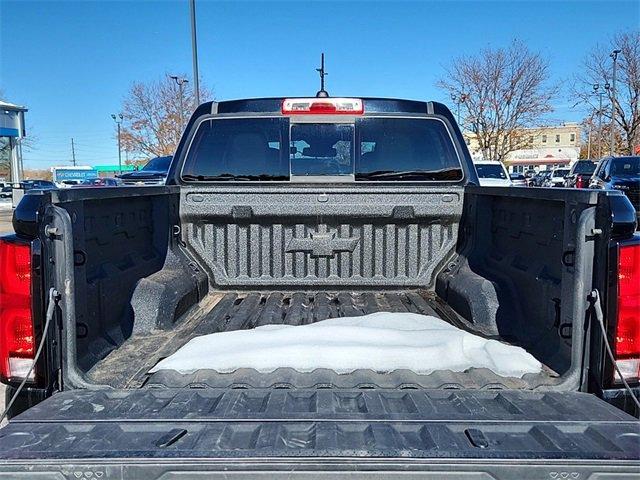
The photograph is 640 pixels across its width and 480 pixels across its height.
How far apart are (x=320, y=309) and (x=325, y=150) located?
1119 millimetres

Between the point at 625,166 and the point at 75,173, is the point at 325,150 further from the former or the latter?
the point at 75,173

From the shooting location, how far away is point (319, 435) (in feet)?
5.33

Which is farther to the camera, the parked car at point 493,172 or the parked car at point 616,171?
the parked car at point 493,172

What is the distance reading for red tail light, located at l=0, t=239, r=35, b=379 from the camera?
6.53ft

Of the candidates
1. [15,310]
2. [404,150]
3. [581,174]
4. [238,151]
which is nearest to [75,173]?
[581,174]

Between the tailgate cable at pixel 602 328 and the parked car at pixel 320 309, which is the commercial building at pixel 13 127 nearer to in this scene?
the parked car at pixel 320 309

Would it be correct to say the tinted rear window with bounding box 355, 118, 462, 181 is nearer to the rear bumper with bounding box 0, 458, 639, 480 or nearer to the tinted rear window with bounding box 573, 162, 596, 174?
the rear bumper with bounding box 0, 458, 639, 480

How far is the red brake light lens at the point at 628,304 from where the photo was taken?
6.35 ft

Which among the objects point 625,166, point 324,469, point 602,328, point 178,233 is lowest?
point 324,469

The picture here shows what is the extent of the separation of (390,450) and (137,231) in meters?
1.94

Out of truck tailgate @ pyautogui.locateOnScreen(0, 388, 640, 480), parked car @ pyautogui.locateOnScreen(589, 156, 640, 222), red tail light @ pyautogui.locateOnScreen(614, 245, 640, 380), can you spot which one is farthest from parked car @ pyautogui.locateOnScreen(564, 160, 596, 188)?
truck tailgate @ pyautogui.locateOnScreen(0, 388, 640, 480)

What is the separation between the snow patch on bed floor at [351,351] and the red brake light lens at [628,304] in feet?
1.15

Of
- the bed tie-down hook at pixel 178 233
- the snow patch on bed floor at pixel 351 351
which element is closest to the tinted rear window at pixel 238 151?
the bed tie-down hook at pixel 178 233

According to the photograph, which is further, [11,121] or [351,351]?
[11,121]
